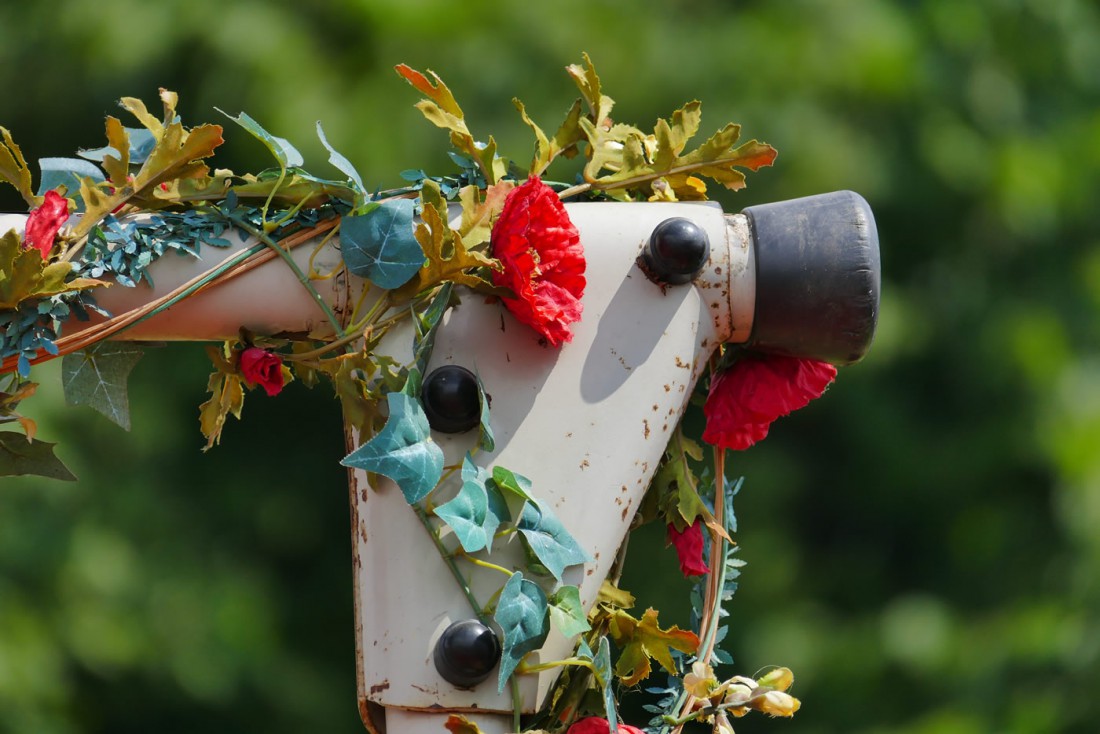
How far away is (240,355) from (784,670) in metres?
0.41

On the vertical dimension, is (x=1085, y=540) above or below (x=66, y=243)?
below

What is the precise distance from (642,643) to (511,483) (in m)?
0.15

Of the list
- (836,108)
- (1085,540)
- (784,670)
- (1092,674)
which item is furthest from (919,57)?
(784,670)

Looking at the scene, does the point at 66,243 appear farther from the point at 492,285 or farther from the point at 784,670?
the point at 784,670

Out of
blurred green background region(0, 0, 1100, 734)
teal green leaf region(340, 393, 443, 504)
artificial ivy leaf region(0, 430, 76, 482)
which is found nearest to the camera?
teal green leaf region(340, 393, 443, 504)

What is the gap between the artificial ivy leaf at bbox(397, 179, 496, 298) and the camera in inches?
36.4

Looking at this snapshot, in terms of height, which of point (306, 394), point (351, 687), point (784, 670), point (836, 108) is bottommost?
point (351, 687)

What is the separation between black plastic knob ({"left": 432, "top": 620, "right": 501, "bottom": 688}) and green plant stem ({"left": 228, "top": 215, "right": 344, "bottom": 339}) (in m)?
0.20

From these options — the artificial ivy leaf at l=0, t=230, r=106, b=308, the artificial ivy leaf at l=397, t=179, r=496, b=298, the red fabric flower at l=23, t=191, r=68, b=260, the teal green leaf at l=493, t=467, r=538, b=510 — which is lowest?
the teal green leaf at l=493, t=467, r=538, b=510

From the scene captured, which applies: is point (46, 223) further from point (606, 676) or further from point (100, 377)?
point (606, 676)

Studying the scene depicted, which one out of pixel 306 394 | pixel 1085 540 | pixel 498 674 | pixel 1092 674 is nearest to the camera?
pixel 498 674

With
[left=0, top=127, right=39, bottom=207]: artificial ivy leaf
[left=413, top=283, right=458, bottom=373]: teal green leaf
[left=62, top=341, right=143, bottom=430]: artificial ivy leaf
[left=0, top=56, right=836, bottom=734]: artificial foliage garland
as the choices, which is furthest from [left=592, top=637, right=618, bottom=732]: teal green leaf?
[left=0, top=127, right=39, bottom=207]: artificial ivy leaf

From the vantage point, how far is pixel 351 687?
10.6 feet

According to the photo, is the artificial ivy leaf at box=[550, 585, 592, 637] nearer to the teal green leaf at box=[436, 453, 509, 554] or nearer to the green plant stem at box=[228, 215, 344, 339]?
the teal green leaf at box=[436, 453, 509, 554]
